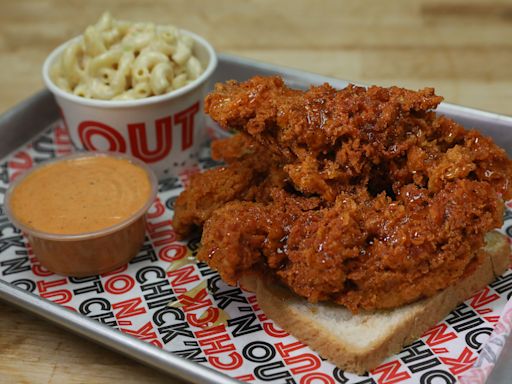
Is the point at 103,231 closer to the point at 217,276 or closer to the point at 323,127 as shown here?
the point at 217,276

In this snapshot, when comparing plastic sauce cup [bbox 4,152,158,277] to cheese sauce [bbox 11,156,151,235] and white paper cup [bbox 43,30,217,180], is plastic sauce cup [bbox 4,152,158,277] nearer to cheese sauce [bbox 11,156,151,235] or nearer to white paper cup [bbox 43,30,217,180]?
cheese sauce [bbox 11,156,151,235]

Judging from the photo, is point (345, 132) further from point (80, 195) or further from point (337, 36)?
point (337, 36)

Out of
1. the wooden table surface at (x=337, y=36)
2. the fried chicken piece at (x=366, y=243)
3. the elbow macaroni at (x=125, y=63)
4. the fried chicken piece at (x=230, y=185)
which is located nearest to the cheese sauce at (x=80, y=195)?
the fried chicken piece at (x=230, y=185)

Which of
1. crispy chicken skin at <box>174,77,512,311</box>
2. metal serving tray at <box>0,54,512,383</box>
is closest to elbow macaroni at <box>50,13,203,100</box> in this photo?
metal serving tray at <box>0,54,512,383</box>

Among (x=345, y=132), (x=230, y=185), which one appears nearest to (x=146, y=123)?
(x=230, y=185)

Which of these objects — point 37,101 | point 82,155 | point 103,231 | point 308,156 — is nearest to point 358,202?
point 308,156

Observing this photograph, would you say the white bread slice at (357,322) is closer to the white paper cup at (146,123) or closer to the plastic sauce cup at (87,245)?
the plastic sauce cup at (87,245)
